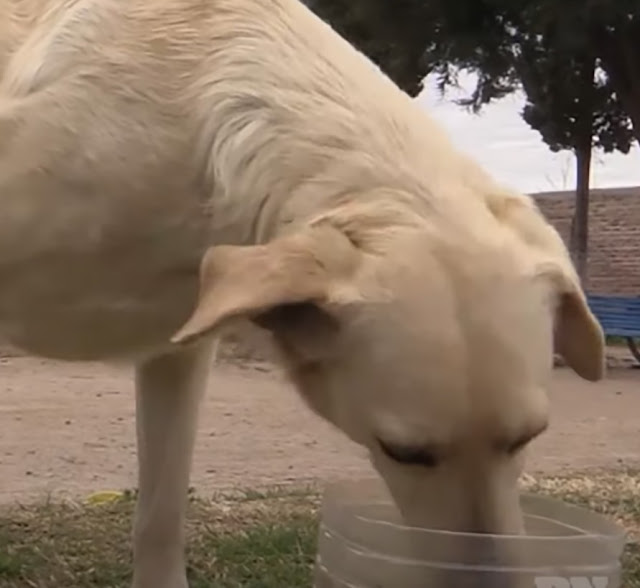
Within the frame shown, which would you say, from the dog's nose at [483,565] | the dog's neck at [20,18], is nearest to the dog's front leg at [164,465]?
the dog's neck at [20,18]

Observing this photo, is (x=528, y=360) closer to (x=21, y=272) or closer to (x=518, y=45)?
(x=21, y=272)

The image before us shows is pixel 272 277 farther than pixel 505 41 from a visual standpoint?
No

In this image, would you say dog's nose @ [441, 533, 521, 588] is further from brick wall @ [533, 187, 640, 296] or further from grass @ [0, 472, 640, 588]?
brick wall @ [533, 187, 640, 296]

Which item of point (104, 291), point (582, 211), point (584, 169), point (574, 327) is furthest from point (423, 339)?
point (584, 169)

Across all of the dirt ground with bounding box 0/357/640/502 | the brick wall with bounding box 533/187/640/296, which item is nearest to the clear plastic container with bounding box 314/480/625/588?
the dirt ground with bounding box 0/357/640/502

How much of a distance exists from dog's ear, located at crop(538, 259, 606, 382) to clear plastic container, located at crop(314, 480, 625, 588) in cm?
24

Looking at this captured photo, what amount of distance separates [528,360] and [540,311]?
0.11 m

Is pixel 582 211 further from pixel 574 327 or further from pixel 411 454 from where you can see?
pixel 411 454

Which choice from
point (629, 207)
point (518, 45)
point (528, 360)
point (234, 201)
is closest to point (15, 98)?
point (234, 201)

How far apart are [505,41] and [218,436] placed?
669 centimetres

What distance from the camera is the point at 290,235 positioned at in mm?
2109

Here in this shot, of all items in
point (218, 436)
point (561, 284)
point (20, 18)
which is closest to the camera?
point (561, 284)

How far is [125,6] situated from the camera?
2.57m

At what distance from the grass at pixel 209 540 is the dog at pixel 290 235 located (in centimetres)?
68
